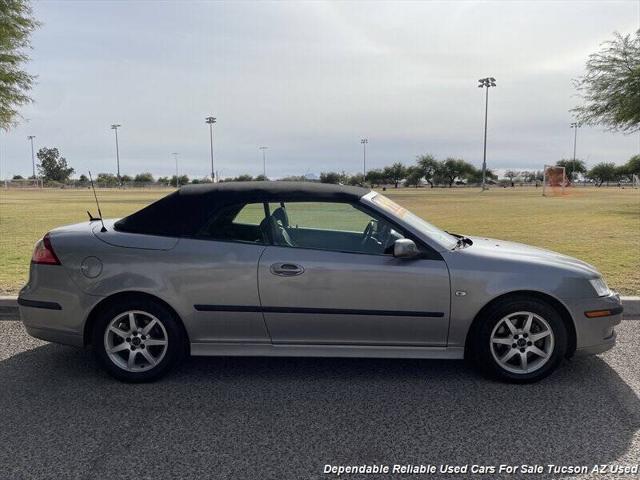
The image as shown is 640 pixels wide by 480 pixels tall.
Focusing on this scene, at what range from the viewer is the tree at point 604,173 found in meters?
119

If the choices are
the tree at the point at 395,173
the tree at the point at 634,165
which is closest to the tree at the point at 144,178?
the tree at the point at 395,173

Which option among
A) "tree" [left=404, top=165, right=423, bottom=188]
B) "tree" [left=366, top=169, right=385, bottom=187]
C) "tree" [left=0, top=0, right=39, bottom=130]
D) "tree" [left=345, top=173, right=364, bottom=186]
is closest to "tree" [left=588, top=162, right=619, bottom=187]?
"tree" [left=404, top=165, right=423, bottom=188]

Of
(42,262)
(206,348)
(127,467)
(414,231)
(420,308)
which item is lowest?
(127,467)

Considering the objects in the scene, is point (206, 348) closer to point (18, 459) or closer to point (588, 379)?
point (18, 459)

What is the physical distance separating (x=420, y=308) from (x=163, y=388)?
78.7 inches

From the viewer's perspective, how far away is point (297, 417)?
3436 mm

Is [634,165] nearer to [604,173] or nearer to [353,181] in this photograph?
[604,173]

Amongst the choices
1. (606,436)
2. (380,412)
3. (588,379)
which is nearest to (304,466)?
(380,412)

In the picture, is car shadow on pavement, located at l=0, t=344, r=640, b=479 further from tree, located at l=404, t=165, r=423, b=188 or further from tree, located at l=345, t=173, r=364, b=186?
tree, located at l=404, t=165, r=423, b=188

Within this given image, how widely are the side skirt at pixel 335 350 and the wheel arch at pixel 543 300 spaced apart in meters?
0.22

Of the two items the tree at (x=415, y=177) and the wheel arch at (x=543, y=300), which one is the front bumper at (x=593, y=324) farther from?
the tree at (x=415, y=177)

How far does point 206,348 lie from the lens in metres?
3.99

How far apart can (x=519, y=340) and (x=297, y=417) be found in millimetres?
1757

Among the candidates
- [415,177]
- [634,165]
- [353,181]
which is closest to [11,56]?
[353,181]
